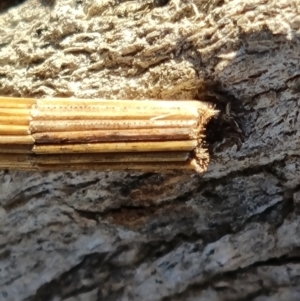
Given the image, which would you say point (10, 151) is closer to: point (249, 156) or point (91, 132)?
point (91, 132)

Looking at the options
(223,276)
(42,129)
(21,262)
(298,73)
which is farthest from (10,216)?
(298,73)

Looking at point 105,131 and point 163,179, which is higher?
point 105,131

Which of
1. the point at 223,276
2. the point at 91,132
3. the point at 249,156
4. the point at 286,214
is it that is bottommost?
the point at 223,276

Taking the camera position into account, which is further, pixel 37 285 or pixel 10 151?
pixel 37 285

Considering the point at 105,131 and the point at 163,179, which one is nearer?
the point at 105,131
